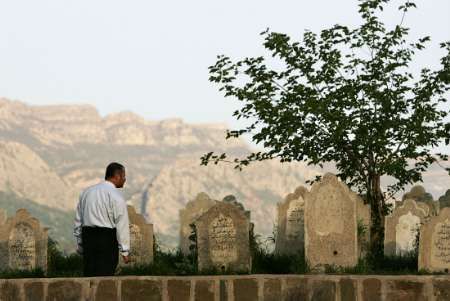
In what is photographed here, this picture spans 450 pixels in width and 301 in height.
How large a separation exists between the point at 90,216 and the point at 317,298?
2726mm

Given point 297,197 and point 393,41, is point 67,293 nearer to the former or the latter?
point 297,197

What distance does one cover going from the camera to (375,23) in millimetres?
20031

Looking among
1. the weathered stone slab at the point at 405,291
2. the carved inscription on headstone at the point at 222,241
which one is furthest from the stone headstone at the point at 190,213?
the weathered stone slab at the point at 405,291

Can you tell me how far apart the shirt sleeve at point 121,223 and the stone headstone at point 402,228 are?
291 inches

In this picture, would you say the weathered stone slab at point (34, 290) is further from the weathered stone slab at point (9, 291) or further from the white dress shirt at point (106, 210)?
the white dress shirt at point (106, 210)

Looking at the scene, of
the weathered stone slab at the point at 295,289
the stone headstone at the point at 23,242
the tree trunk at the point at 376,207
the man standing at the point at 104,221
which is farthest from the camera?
the tree trunk at the point at 376,207

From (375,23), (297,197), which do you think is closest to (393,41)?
(375,23)

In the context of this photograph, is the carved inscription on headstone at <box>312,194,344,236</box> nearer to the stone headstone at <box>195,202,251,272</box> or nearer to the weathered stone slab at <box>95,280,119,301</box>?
the stone headstone at <box>195,202,251,272</box>

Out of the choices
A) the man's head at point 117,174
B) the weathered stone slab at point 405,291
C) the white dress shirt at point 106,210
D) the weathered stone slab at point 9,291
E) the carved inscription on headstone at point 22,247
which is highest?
the man's head at point 117,174

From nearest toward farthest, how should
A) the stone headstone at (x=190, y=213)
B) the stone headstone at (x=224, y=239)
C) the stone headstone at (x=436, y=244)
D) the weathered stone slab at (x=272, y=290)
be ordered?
the weathered stone slab at (x=272, y=290) < the stone headstone at (x=436, y=244) < the stone headstone at (x=224, y=239) < the stone headstone at (x=190, y=213)

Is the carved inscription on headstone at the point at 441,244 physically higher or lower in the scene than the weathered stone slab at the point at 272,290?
higher

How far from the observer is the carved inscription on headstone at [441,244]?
15039 mm

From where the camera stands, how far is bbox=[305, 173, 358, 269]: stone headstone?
48.5 ft

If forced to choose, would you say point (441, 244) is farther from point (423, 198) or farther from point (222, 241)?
point (423, 198)
